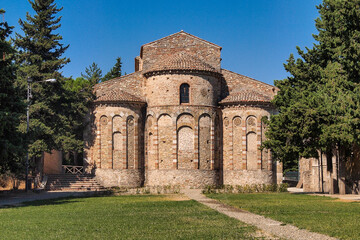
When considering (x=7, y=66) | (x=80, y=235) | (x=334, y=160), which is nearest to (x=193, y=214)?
(x=80, y=235)

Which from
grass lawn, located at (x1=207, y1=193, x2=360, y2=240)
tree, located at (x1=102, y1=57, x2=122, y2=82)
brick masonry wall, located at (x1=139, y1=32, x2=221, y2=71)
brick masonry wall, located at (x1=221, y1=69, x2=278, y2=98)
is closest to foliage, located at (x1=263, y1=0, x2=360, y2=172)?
grass lawn, located at (x1=207, y1=193, x2=360, y2=240)

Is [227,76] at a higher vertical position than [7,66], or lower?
higher

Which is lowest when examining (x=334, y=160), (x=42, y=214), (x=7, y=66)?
(x=42, y=214)

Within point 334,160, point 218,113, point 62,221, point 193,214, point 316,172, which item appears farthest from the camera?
point 218,113

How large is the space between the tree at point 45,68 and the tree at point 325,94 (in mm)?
19357

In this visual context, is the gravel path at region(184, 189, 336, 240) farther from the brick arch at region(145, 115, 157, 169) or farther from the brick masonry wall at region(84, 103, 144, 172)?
the brick masonry wall at region(84, 103, 144, 172)

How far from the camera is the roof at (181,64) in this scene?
1711 inches

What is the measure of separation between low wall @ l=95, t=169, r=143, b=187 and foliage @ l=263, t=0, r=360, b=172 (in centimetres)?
1560

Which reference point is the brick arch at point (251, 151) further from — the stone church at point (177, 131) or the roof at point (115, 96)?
the roof at point (115, 96)

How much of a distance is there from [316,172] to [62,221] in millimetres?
30243

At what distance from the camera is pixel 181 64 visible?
43.7 m

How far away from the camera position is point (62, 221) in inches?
688

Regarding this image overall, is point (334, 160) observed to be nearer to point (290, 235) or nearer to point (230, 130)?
point (230, 130)

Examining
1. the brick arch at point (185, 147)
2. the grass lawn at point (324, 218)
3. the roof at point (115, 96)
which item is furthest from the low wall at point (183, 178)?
the grass lawn at point (324, 218)
